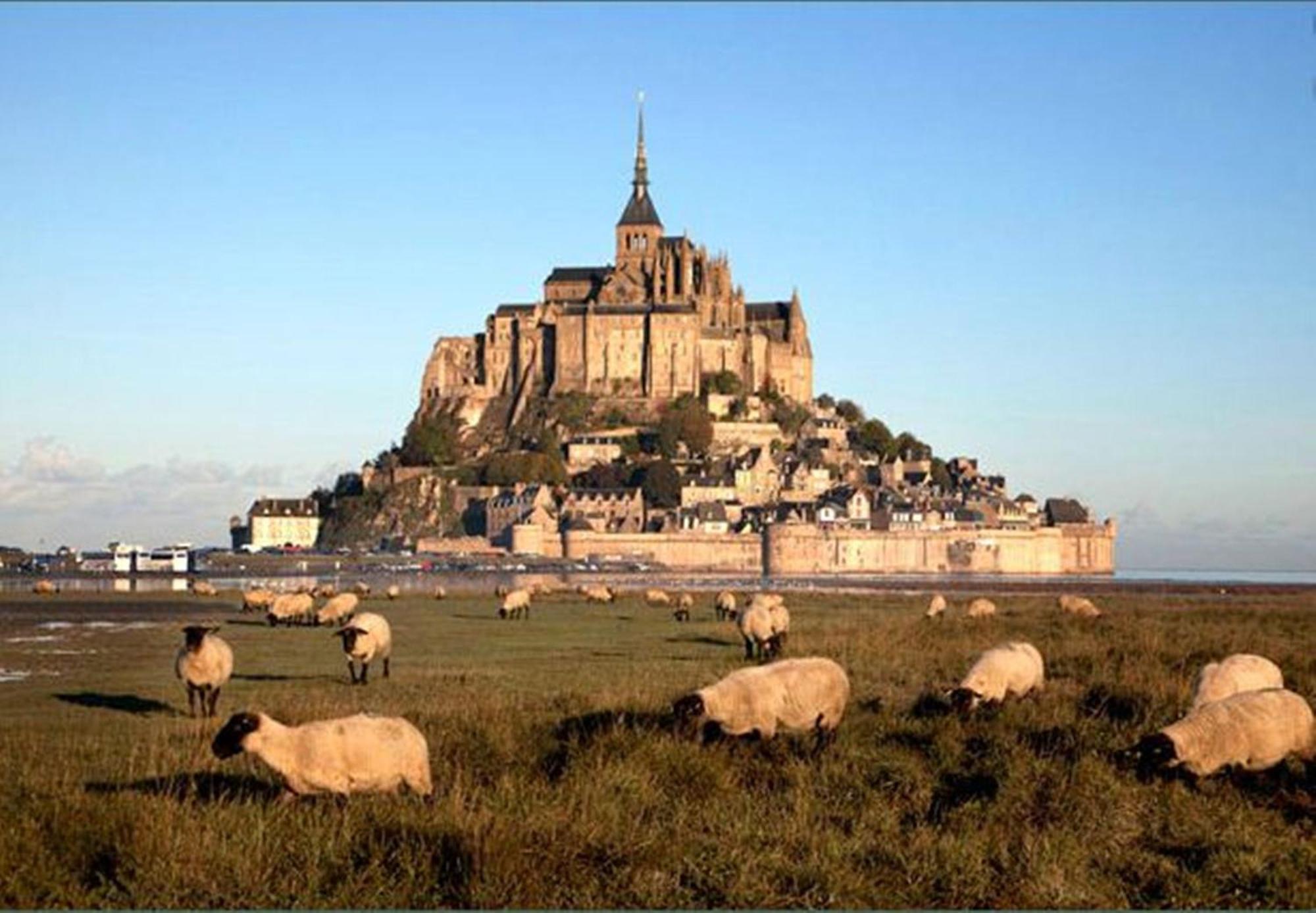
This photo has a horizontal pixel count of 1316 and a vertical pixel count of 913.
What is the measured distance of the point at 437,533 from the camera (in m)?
152

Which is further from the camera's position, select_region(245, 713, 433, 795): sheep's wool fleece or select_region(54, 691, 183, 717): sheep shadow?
select_region(54, 691, 183, 717): sheep shadow

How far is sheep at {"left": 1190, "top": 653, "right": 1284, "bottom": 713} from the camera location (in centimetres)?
1666

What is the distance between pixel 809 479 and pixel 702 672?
128252 mm

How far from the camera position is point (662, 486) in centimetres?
14538

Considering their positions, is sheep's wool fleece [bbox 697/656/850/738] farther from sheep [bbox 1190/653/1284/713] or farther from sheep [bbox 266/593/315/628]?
sheep [bbox 266/593/315/628]

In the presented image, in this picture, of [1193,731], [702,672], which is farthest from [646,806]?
[702,672]

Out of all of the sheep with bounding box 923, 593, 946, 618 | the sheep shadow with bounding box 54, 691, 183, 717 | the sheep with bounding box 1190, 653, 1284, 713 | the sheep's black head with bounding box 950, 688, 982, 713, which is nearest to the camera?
the sheep with bounding box 1190, 653, 1284, 713

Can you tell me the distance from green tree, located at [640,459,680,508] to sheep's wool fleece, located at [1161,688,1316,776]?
13098cm

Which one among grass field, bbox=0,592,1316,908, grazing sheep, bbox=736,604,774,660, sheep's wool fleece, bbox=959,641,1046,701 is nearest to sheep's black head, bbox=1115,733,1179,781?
grass field, bbox=0,592,1316,908

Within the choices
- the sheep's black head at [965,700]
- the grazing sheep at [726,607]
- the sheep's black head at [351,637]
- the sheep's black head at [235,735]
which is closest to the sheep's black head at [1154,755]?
the sheep's black head at [965,700]

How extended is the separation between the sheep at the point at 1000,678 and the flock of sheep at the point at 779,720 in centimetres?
2

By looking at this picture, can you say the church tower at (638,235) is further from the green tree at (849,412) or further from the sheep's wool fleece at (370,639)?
the sheep's wool fleece at (370,639)

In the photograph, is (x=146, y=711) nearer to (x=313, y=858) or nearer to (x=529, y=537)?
(x=313, y=858)

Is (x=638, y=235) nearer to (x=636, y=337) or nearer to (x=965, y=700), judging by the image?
(x=636, y=337)
